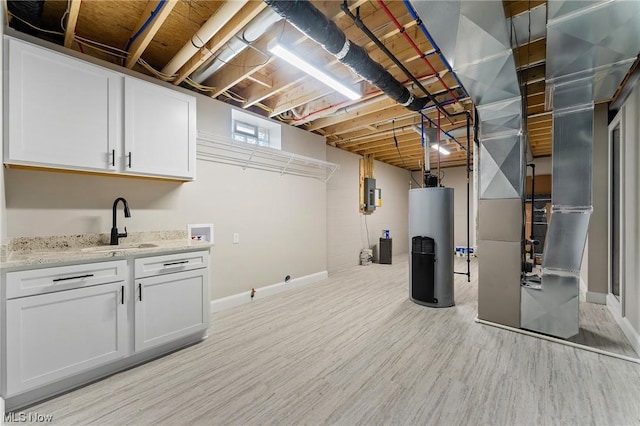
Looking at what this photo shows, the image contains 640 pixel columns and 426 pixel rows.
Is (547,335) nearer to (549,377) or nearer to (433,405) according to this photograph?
(549,377)

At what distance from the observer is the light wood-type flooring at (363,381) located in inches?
67.7

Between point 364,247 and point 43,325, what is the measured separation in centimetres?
582

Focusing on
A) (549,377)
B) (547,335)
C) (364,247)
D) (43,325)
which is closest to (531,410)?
(549,377)

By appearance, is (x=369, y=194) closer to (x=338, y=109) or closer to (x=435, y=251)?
(x=338, y=109)

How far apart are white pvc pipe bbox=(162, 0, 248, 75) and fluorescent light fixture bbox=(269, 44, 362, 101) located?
38cm

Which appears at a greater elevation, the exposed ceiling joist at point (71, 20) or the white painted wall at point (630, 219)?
the exposed ceiling joist at point (71, 20)

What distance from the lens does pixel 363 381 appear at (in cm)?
→ 206

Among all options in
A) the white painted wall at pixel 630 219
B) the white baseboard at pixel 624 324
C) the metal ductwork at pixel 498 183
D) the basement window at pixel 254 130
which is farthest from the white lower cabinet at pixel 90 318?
the white painted wall at pixel 630 219

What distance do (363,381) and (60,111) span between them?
10.5 ft

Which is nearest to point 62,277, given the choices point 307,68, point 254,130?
point 307,68

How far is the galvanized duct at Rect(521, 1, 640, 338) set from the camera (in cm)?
200

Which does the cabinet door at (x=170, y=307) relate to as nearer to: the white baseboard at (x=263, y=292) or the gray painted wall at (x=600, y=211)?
the white baseboard at (x=263, y=292)

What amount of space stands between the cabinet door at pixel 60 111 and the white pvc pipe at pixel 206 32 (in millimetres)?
597

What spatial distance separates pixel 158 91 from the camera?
268 cm
